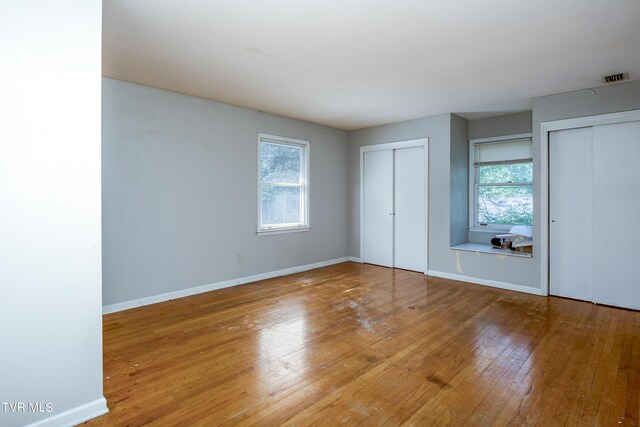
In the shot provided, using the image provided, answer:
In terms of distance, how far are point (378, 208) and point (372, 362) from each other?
3.86 metres

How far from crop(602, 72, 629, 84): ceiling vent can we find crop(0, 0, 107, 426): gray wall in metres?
4.63

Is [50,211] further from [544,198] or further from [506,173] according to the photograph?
[506,173]

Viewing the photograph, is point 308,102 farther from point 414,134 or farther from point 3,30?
point 3,30

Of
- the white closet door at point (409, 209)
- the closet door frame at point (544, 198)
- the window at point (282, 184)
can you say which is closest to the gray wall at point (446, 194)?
the white closet door at point (409, 209)

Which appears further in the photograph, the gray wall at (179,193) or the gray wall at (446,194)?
the gray wall at (446,194)

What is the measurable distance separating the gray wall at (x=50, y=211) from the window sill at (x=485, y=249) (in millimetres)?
4603

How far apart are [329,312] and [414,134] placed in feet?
11.1

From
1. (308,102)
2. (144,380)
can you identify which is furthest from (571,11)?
(144,380)

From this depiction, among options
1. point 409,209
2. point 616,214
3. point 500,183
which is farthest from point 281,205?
point 616,214

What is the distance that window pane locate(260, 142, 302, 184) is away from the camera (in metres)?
5.15

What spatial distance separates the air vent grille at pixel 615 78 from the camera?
3.48m

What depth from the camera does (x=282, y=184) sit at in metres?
5.38

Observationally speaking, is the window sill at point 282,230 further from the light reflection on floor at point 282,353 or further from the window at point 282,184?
the light reflection on floor at point 282,353

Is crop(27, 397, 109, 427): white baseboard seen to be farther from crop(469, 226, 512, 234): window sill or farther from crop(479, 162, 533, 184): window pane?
crop(479, 162, 533, 184): window pane
